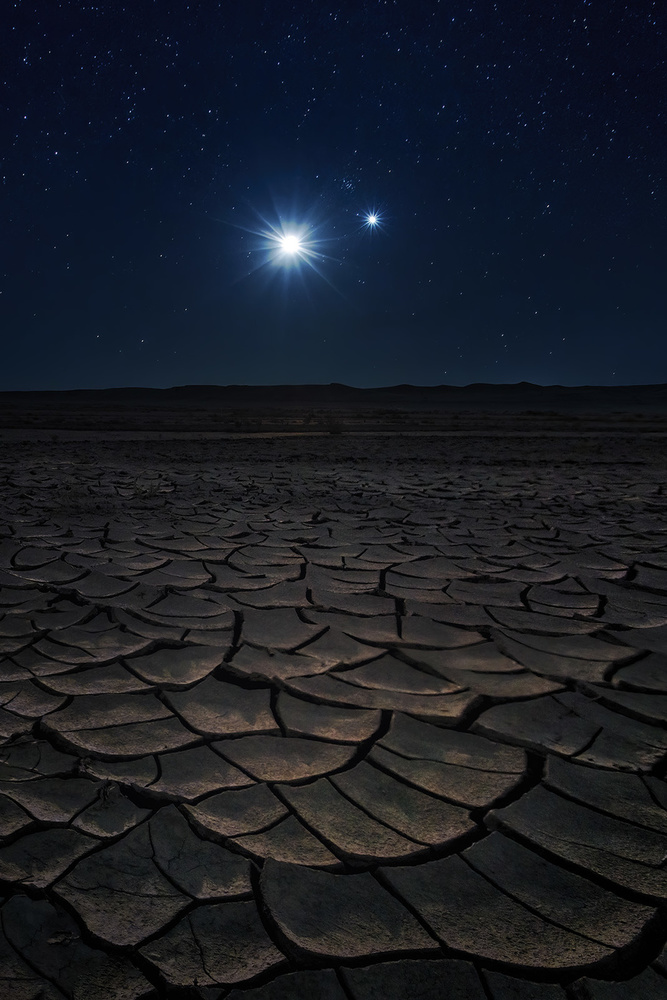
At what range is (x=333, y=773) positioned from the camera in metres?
1.11

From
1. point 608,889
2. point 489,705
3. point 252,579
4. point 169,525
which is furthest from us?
point 169,525

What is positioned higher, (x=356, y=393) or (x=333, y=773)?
(x=356, y=393)

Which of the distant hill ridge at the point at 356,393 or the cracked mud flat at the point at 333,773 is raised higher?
the distant hill ridge at the point at 356,393

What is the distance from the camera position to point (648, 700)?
1.37 m

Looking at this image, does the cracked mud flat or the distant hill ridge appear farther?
the distant hill ridge

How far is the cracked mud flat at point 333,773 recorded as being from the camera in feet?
2.49

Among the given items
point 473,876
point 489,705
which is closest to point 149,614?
point 489,705

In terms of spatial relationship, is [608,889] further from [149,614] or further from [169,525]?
[169,525]

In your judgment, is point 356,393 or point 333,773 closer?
point 333,773

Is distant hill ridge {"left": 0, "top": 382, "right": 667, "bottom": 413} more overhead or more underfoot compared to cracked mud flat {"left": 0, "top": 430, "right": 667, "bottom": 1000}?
more overhead

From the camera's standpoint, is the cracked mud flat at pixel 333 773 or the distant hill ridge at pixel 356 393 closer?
the cracked mud flat at pixel 333 773

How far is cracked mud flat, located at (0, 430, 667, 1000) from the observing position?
759 mm

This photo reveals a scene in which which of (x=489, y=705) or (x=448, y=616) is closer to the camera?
(x=489, y=705)

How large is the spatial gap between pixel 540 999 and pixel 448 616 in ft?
4.01
